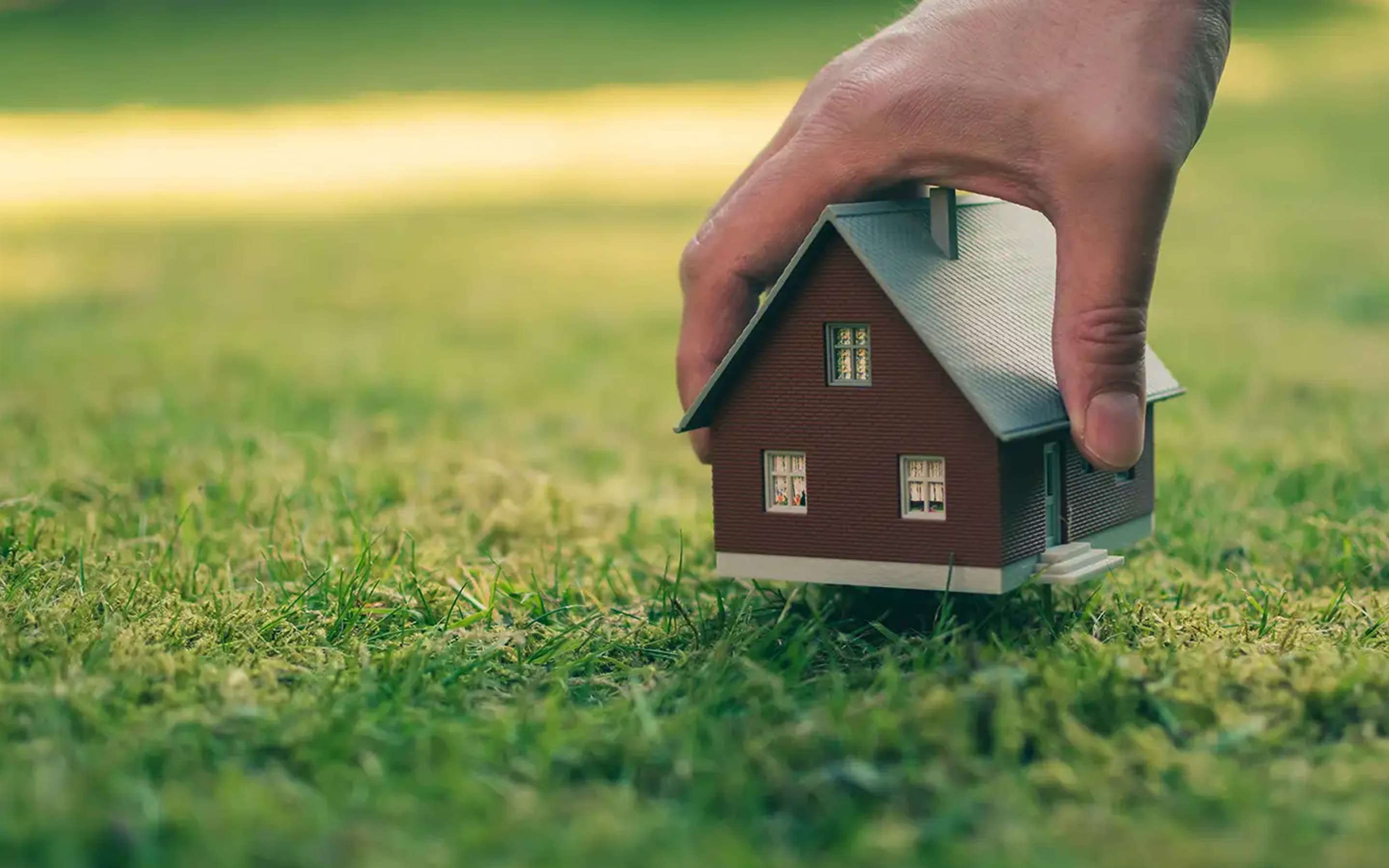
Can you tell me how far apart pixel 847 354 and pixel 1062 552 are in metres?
0.89

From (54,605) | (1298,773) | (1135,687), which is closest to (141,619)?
(54,605)

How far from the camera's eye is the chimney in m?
5.14

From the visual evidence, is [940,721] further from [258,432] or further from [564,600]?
[258,432]

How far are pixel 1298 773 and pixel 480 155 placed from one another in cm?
2562

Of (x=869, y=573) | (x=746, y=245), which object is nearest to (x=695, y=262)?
(x=746, y=245)

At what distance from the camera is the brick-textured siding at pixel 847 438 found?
4754 millimetres

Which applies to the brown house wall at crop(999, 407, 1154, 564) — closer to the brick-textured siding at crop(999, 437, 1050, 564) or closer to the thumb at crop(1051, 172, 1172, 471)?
the brick-textured siding at crop(999, 437, 1050, 564)

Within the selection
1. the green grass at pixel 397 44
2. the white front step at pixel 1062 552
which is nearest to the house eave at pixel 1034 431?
the white front step at pixel 1062 552

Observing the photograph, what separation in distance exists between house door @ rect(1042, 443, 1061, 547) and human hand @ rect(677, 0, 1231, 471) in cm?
17

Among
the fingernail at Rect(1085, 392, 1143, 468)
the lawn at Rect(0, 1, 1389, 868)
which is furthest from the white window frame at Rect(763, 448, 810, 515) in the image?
the fingernail at Rect(1085, 392, 1143, 468)

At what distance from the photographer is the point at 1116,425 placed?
4.77 metres

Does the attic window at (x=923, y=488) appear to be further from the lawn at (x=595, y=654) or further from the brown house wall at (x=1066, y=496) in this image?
the lawn at (x=595, y=654)

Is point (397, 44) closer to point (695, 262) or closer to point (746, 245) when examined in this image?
point (695, 262)

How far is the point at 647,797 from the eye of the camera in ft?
12.5
